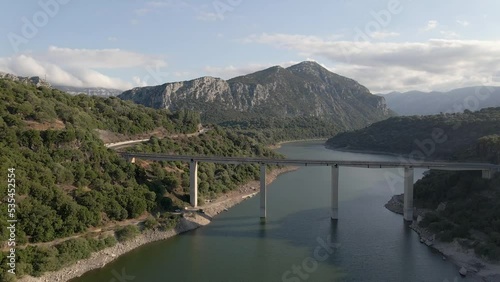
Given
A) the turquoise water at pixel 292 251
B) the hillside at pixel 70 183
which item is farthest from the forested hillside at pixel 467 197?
the hillside at pixel 70 183

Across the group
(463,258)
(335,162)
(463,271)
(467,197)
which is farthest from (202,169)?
(463,271)

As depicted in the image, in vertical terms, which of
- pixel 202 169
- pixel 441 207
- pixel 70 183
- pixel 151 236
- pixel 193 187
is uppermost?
pixel 70 183

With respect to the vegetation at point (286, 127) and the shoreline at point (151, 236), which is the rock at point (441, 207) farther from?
the vegetation at point (286, 127)

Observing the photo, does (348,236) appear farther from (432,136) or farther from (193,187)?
(432,136)

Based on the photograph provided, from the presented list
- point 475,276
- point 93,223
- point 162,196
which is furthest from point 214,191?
point 475,276

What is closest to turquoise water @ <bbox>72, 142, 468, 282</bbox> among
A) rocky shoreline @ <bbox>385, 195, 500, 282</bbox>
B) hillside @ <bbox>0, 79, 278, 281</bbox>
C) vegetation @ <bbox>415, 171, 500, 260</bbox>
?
rocky shoreline @ <bbox>385, 195, 500, 282</bbox>

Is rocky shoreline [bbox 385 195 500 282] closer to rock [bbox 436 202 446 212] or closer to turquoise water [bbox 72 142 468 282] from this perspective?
turquoise water [bbox 72 142 468 282]
